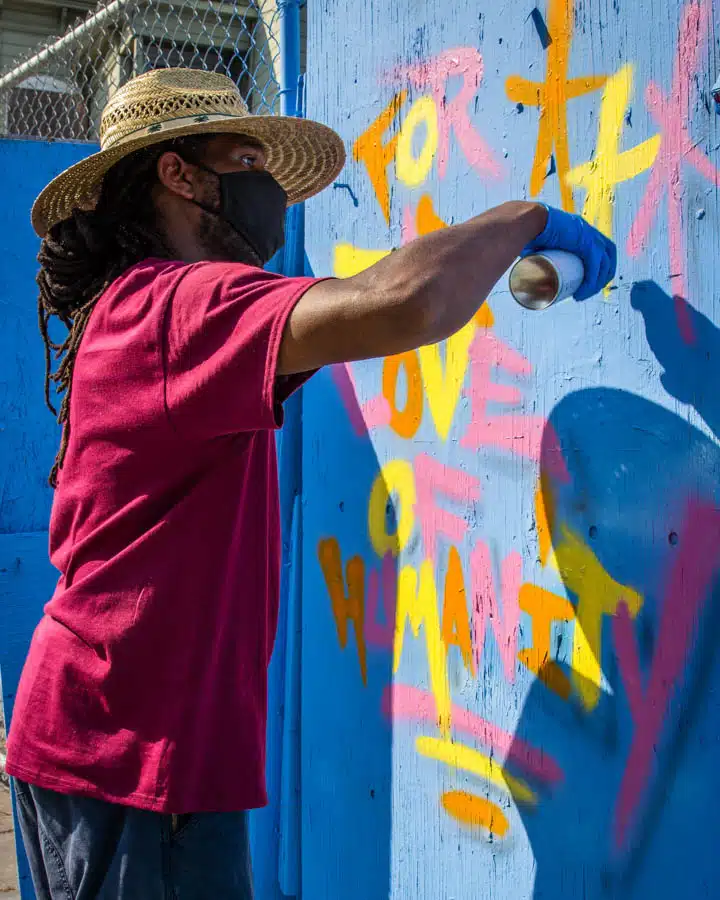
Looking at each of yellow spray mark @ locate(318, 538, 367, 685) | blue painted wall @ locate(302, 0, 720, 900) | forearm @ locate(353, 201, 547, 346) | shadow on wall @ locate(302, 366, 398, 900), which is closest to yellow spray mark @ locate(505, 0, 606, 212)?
blue painted wall @ locate(302, 0, 720, 900)

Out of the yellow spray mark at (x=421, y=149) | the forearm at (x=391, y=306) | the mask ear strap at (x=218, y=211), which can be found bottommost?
the forearm at (x=391, y=306)

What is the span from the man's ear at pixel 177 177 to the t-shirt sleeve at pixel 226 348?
1.36 ft

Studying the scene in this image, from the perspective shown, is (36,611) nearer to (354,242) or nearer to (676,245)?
(354,242)

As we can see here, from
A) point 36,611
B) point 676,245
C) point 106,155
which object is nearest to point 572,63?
point 676,245

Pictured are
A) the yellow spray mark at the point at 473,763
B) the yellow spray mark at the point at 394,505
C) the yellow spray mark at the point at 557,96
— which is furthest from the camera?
the yellow spray mark at the point at 394,505

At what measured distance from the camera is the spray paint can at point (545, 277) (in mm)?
1661

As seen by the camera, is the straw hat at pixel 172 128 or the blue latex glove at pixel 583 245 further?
the straw hat at pixel 172 128

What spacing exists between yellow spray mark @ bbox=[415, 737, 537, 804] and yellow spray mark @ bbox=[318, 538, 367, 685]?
27 centimetres

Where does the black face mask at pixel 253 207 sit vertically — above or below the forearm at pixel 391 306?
above

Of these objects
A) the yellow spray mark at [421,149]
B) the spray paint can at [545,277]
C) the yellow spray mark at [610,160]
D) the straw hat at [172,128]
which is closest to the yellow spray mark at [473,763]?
the spray paint can at [545,277]

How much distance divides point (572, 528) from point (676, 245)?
1.81 feet

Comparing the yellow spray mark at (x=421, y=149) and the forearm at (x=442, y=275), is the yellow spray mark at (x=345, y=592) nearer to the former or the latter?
the yellow spray mark at (x=421, y=149)

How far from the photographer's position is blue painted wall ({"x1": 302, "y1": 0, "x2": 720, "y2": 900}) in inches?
66.8

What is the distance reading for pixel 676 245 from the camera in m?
1.71
